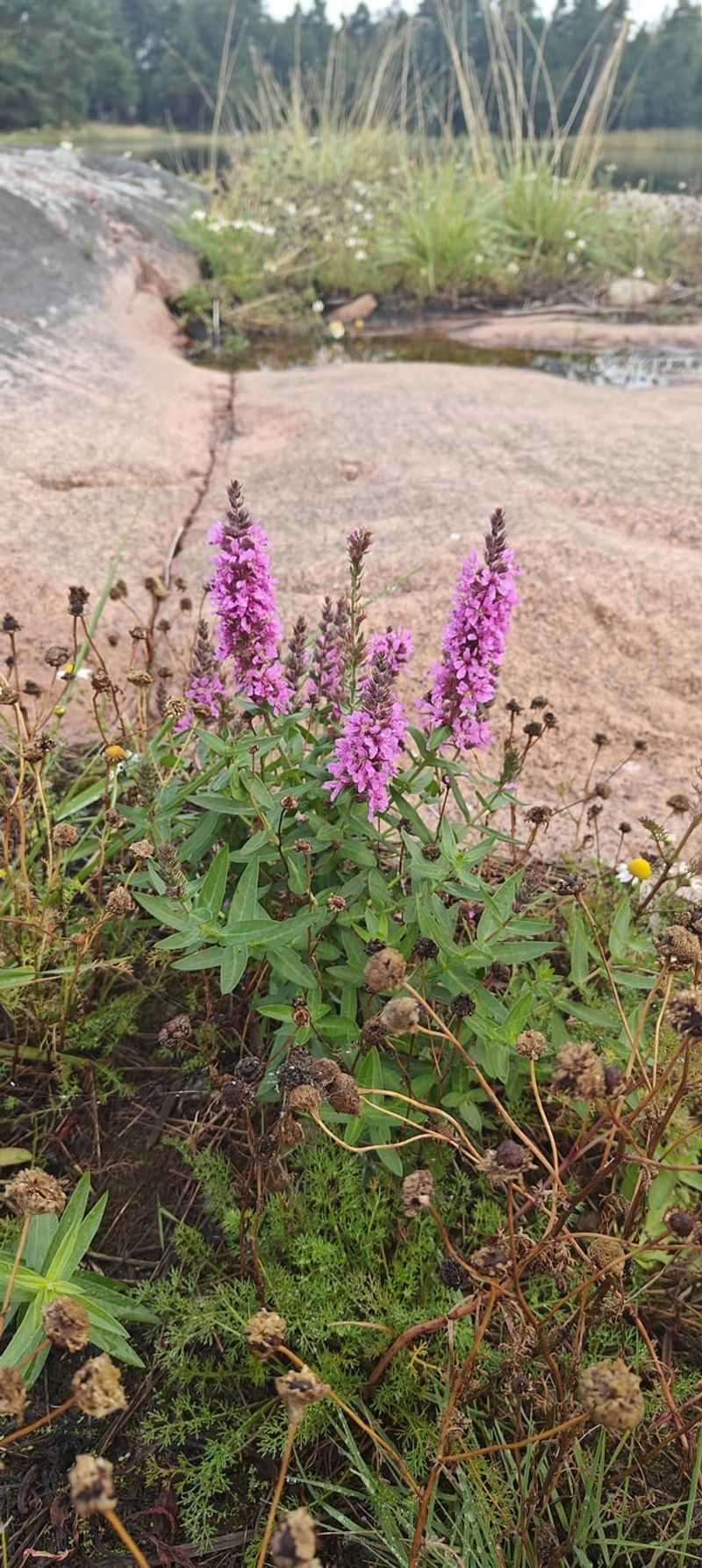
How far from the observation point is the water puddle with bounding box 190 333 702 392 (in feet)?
23.6

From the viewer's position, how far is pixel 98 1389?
41.6 inches

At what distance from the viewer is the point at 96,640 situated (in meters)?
3.32

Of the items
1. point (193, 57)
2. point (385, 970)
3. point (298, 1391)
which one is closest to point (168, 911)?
point (385, 970)

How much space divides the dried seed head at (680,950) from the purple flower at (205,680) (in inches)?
43.5

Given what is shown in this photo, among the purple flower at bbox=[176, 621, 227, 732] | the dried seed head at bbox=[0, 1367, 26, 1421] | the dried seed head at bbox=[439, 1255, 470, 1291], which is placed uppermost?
the purple flower at bbox=[176, 621, 227, 732]

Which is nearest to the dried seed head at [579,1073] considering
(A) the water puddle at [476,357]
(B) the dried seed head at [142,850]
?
(B) the dried seed head at [142,850]

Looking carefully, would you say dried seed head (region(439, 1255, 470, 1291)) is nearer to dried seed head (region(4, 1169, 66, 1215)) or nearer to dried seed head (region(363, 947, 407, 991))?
dried seed head (region(363, 947, 407, 991))

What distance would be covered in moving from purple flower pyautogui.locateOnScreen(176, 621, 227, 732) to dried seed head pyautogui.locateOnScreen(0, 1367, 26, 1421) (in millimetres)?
1326

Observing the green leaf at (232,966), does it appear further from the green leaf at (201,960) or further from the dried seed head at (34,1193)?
the dried seed head at (34,1193)

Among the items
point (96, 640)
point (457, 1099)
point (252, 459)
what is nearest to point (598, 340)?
point (252, 459)

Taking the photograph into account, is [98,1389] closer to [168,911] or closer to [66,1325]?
[66,1325]

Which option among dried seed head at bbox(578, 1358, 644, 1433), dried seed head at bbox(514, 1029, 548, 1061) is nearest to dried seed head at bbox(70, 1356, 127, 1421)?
dried seed head at bbox(578, 1358, 644, 1433)

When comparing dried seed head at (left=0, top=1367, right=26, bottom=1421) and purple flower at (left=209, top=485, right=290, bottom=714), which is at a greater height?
purple flower at (left=209, top=485, right=290, bottom=714)

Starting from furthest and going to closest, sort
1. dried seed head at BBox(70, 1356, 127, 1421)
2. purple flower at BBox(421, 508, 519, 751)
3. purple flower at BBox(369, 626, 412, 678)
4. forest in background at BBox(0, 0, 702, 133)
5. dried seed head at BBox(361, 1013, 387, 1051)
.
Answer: forest in background at BBox(0, 0, 702, 133), purple flower at BBox(369, 626, 412, 678), purple flower at BBox(421, 508, 519, 751), dried seed head at BBox(361, 1013, 387, 1051), dried seed head at BBox(70, 1356, 127, 1421)
